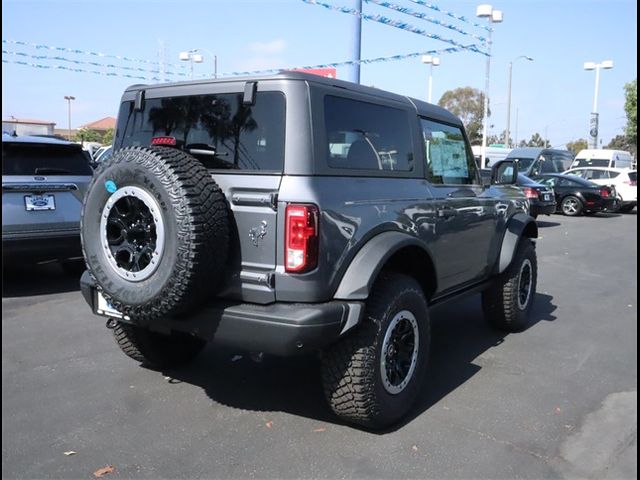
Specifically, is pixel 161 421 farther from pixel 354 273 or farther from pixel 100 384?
pixel 354 273

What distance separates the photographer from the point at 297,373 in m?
4.36

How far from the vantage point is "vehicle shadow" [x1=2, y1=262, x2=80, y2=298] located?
6809 mm

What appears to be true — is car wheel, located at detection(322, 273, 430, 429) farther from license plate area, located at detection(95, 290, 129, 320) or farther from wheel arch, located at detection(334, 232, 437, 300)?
license plate area, located at detection(95, 290, 129, 320)

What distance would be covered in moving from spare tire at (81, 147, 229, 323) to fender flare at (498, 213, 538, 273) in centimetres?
302

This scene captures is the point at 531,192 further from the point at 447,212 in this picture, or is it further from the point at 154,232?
the point at 154,232

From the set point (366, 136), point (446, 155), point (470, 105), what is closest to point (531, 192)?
point (446, 155)

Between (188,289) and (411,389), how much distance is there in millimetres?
1584

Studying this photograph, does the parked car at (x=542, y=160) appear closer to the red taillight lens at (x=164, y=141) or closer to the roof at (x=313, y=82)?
the roof at (x=313, y=82)

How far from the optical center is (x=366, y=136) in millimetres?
3707

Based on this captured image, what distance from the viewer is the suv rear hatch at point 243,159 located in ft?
10.2

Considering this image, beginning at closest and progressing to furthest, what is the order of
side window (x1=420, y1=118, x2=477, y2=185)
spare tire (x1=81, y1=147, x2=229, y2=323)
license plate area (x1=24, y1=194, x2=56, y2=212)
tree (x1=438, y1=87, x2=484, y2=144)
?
1. spare tire (x1=81, y1=147, x2=229, y2=323)
2. side window (x1=420, y1=118, x2=477, y2=185)
3. license plate area (x1=24, y1=194, x2=56, y2=212)
4. tree (x1=438, y1=87, x2=484, y2=144)

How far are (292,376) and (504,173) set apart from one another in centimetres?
284

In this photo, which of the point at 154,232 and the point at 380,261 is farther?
the point at 380,261

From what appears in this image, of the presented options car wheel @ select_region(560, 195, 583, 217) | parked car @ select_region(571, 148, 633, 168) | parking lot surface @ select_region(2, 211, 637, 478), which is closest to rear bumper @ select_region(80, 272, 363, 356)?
parking lot surface @ select_region(2, 211, 637, 478)
